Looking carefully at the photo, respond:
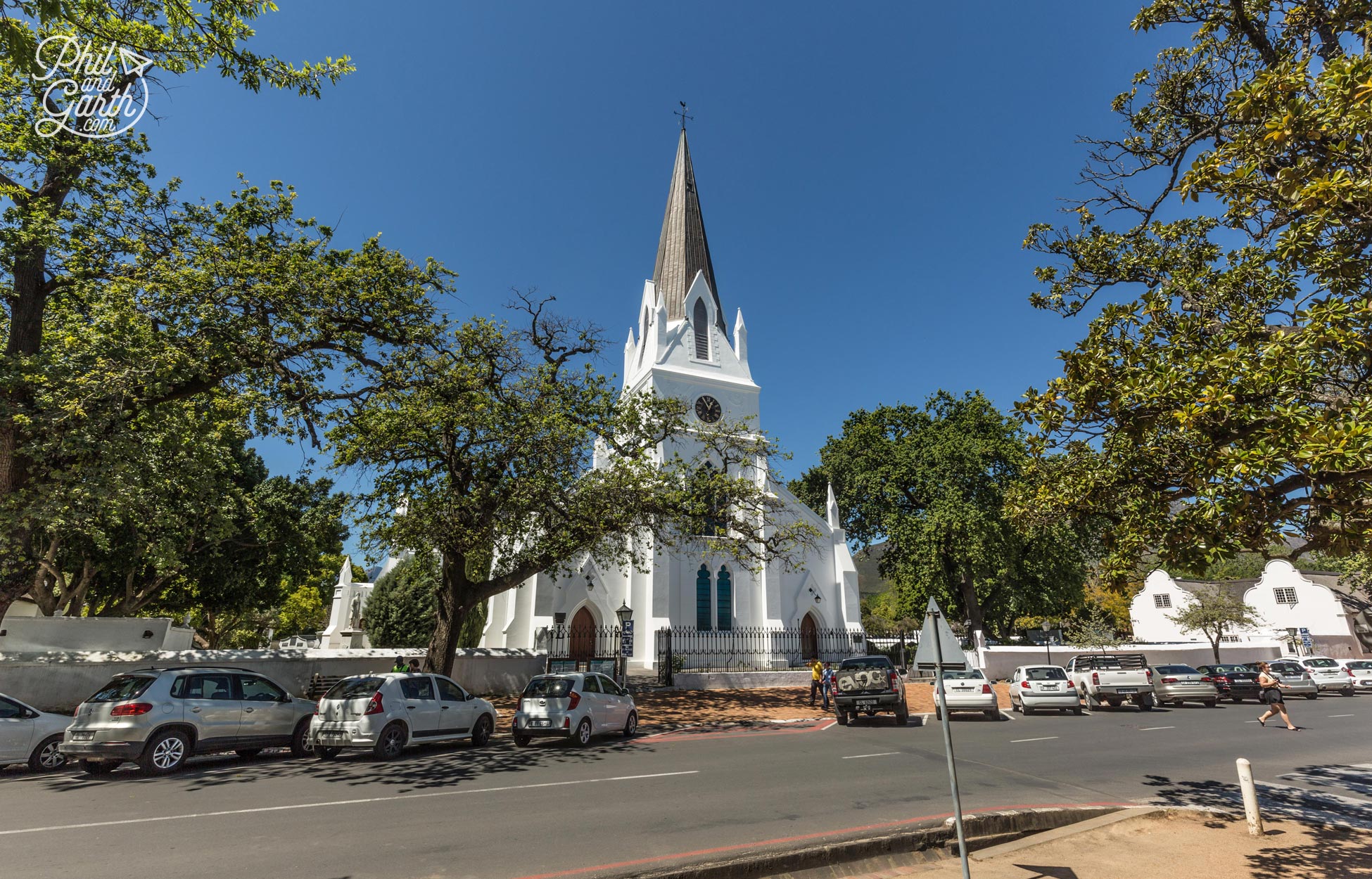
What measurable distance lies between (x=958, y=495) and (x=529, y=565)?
23689mm

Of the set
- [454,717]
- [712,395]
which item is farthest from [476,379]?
[712,395]

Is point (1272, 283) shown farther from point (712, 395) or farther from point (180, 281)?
point (712, 395)

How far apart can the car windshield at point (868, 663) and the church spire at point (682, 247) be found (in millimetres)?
22735

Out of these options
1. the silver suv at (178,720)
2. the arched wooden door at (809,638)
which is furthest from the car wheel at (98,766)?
the arched wooden door at (809,638)

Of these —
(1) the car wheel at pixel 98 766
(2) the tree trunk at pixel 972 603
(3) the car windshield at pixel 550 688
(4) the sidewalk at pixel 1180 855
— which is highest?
(2) the tree trunk at pixel 972 603

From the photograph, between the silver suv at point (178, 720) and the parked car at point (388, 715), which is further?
the parked car at point (388, 715)

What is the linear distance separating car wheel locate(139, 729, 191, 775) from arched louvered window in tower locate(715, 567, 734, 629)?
23001 millimetres

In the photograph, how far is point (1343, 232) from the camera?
6988mm

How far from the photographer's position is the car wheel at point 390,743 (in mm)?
11359

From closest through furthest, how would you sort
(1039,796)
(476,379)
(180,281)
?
(1039,796)
(180,281)
(476,379)

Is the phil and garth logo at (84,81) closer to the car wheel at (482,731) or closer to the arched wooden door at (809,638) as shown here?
the car wheel at (482,731)

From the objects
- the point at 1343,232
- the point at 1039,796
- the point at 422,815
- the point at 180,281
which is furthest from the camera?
the point at 180,281

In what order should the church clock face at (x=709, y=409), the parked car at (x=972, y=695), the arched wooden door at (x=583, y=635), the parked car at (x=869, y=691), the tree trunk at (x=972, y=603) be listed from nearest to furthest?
the parked car at (x=869, y=691), the parked car at (x=972, y=695), the arched wooden door at (x=583, y=635), the tree trunk at (x=972, y=603), the church clock face at (x=709, y=409)

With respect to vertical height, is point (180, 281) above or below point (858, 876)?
above
